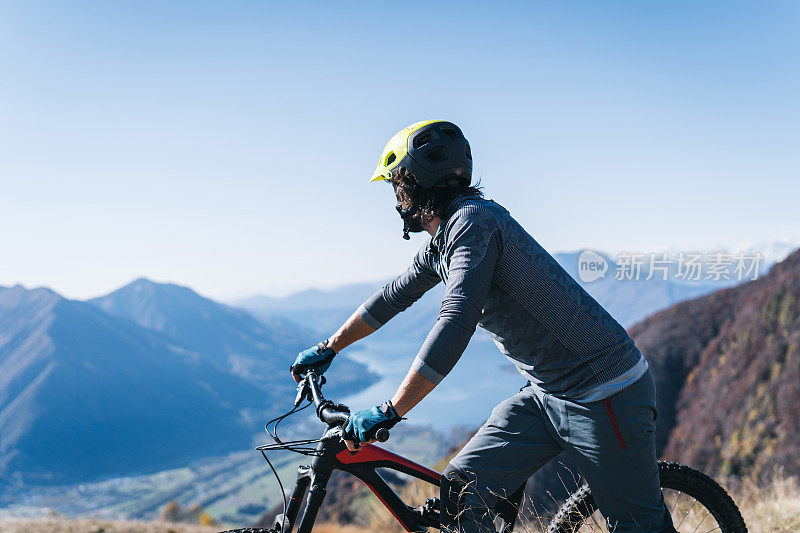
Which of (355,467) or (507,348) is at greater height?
(507,348)

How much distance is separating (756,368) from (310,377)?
3950 cm

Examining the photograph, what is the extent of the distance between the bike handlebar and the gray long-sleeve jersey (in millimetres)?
637

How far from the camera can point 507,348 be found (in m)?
2.62

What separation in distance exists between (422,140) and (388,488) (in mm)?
1854

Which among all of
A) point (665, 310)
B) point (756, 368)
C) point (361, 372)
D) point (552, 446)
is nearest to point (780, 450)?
point (756, 368)

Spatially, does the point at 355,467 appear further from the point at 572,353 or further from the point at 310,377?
the point at 572,353

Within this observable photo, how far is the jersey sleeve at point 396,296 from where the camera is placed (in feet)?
10.4

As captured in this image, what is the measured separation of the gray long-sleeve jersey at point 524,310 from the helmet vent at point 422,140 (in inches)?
14.5

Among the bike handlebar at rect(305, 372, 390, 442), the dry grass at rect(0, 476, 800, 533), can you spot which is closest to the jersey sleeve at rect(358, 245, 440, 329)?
the bike handlebar at rect(305, 372, 390, 442)

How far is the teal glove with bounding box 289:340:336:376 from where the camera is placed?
3.12 meters

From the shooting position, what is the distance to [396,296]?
3.25 m

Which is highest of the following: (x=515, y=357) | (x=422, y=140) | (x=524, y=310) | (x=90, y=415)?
(x=422, y=140)

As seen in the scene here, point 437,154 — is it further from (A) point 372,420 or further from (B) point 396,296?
(A) point 372,420

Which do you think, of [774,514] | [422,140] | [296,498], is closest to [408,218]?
[422,140]
